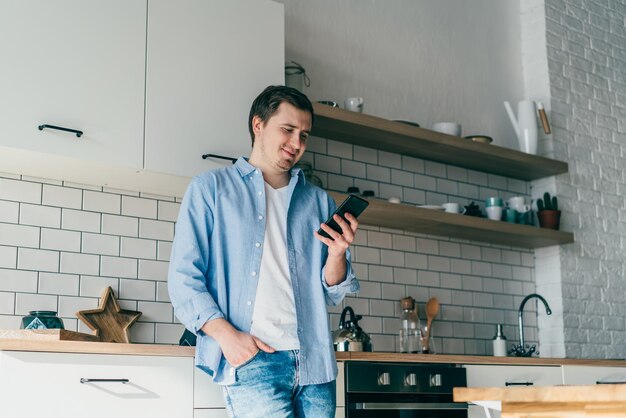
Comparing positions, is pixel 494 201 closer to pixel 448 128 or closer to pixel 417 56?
pixel 448 128

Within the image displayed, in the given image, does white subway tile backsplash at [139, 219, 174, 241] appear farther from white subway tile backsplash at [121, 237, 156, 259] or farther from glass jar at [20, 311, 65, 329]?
glass jar at [20, 311, 65, 329]

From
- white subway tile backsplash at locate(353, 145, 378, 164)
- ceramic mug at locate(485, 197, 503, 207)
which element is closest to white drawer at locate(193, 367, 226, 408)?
white subway tile backsplash at locate(353, 145, 378, 164)

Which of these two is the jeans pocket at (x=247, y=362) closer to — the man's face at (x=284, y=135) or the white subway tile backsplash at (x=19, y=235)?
the man's face at (x=284, y=135)

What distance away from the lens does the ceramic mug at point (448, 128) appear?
4492mm

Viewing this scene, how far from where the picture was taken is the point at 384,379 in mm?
3422

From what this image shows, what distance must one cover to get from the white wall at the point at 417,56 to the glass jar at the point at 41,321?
180cm

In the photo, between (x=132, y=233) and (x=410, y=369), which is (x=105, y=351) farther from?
(x=410, y=369)

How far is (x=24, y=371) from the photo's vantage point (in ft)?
8.50

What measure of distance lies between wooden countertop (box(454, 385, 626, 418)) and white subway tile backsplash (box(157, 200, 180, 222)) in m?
2.03

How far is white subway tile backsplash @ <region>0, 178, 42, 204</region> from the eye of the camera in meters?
3.27

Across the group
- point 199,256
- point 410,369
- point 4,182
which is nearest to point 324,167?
point 410,369

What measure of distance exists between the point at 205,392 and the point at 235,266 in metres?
0.70

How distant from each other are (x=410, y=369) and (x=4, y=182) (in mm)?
1765

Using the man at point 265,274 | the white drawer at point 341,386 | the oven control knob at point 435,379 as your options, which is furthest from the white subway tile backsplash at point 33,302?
the oven control knob at point 435,379
